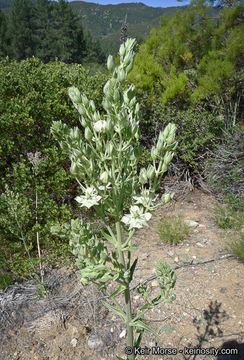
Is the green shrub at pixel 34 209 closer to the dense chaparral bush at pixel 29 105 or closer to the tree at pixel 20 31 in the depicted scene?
the dense chaparral bush at pixel 29 105

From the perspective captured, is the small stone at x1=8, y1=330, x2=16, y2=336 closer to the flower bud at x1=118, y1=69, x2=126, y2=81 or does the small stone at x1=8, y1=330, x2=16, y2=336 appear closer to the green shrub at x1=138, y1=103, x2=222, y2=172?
the flower bud at x1=118, y1=69, x2=126, y2=81

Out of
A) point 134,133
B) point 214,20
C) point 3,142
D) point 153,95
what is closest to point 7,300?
point 3,142

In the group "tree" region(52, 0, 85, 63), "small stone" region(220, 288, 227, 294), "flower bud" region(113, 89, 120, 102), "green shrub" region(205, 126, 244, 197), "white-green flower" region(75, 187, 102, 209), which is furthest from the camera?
"tree" region(52, 0, 85, 63)

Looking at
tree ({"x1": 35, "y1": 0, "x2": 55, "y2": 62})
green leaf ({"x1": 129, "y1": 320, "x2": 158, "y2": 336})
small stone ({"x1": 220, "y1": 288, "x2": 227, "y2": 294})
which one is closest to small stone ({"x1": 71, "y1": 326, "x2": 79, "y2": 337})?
green leaf ({"x1": 129, "y1": 320, "x2": 158, "y2": 336})

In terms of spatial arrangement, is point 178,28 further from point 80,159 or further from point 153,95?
point 80,159

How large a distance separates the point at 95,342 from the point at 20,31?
44124mm

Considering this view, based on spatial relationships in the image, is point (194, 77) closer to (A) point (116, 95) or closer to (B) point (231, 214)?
(B) point (231, 214)

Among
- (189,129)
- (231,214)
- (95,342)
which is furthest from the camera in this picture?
(189,129)

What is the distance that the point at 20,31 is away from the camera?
124 ft

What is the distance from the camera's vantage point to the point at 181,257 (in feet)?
12.0

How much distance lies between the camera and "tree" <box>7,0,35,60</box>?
37000mm

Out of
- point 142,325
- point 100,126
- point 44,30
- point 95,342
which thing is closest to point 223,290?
point 95,342

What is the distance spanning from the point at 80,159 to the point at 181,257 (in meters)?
2.79

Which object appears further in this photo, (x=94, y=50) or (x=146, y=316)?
(x=94, y=50)
